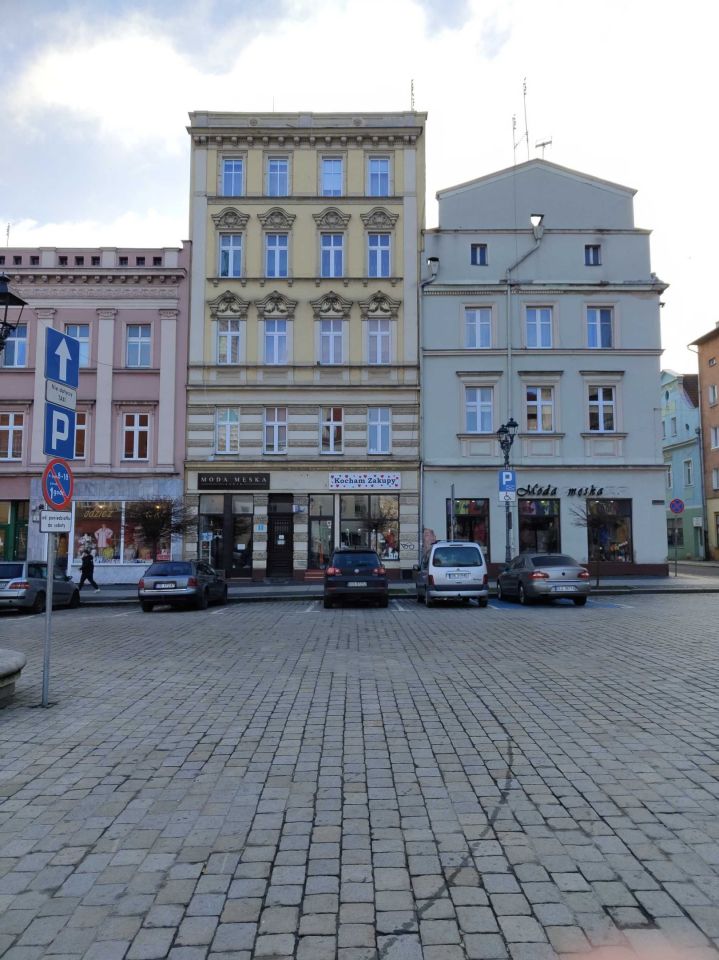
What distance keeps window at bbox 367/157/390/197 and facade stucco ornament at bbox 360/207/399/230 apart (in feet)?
3.57

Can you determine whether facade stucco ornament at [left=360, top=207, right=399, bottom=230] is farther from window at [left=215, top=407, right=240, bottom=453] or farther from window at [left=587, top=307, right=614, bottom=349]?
window at [left=215, top=407, right=240, bottom=453]

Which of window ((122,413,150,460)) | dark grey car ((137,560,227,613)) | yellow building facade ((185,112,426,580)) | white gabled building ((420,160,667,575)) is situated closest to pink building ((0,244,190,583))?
window ((122,413,150,460))

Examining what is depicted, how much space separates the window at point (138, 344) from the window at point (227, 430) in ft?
12.7

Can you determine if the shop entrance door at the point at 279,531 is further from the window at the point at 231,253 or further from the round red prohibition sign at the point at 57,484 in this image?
the round red prohibition sign at the point at 57,484

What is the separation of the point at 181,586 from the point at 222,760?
15051 millimetres

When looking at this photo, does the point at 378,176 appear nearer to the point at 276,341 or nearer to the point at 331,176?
the point at 331,176

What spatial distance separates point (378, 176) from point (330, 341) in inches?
309

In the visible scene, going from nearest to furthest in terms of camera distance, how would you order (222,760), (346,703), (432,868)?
(432,868), (222,760), (346,703)

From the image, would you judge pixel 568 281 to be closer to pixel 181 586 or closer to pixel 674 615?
pixel 674 615

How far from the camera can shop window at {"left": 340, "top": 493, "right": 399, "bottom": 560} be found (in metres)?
30.1

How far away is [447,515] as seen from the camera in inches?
1185

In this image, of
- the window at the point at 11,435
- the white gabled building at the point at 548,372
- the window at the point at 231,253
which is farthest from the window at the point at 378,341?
the window at the point at 11,435

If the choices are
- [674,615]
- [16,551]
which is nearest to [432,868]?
[674,615]

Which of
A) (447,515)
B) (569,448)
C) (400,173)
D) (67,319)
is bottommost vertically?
(447,515)
